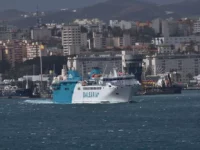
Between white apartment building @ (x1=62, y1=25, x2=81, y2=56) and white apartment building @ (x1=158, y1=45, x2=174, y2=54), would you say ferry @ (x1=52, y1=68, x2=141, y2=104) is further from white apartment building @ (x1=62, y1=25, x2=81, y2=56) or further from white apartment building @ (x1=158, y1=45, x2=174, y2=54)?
white apartment building @ (x1=62, y1=25, x2=81, y2=56)

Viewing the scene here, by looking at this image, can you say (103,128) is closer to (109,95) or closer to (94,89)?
(109,95)

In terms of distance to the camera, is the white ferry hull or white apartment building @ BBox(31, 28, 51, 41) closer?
the white ferry hull

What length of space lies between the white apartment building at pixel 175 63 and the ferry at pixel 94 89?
43.6 meters

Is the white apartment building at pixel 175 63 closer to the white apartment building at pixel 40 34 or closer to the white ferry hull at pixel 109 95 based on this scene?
the white apartment building at pixel 40 34

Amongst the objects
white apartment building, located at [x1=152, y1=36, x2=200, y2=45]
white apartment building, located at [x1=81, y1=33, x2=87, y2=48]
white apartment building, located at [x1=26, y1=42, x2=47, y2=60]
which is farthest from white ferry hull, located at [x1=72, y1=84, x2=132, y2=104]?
white apartment building, located at [x1=81, y1=33, x2=87, y2=48]

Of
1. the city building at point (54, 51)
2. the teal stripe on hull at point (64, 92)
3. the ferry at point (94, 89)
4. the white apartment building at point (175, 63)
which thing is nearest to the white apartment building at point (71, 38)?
the city building at point (54, 51)

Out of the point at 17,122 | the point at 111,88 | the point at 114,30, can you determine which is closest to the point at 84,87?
the point at 111,88

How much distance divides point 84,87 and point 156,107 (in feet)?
25.0

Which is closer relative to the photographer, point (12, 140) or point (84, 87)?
point (12, 140)

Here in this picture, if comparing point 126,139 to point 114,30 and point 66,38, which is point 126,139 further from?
point 114,30

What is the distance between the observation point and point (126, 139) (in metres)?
37.8

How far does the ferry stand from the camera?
62.6 m

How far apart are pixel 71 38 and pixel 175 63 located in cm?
1964

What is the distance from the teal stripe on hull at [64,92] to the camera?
65562mm
